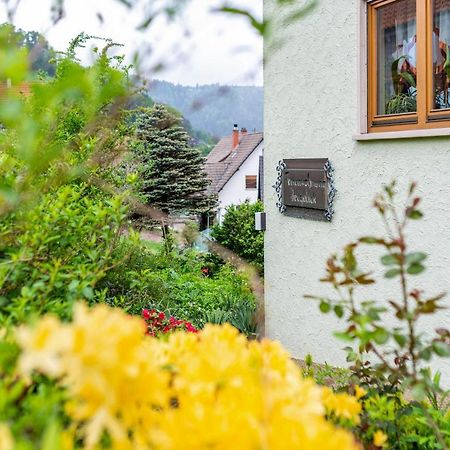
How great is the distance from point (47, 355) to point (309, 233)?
18.6 ft

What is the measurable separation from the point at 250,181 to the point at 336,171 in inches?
1164

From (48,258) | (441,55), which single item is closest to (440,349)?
(48,258)

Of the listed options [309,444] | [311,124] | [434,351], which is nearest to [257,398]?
[309,444]

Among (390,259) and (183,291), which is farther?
(183,291)

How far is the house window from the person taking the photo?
35.2m

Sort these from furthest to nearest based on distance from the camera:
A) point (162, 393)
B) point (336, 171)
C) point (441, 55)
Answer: point (336, 171)
point (441, 55)
point (162, 393)

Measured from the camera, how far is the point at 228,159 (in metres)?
36.1

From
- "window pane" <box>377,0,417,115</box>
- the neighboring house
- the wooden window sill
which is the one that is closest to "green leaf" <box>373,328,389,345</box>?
the wooden window sill

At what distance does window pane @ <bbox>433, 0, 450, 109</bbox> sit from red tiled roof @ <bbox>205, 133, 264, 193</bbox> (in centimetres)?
2880

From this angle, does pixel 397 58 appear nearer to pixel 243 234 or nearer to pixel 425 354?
pixel 425 354

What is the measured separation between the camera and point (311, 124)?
6059 millimetres

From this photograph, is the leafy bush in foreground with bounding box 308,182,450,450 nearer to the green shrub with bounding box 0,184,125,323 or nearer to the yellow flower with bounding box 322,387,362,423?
the yellow flower with bounding box 322,387,362,423

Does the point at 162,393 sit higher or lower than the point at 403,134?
lower

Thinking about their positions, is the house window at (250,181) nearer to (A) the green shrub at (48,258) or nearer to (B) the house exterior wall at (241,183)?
(B) the house exterior wall at (241,183)
